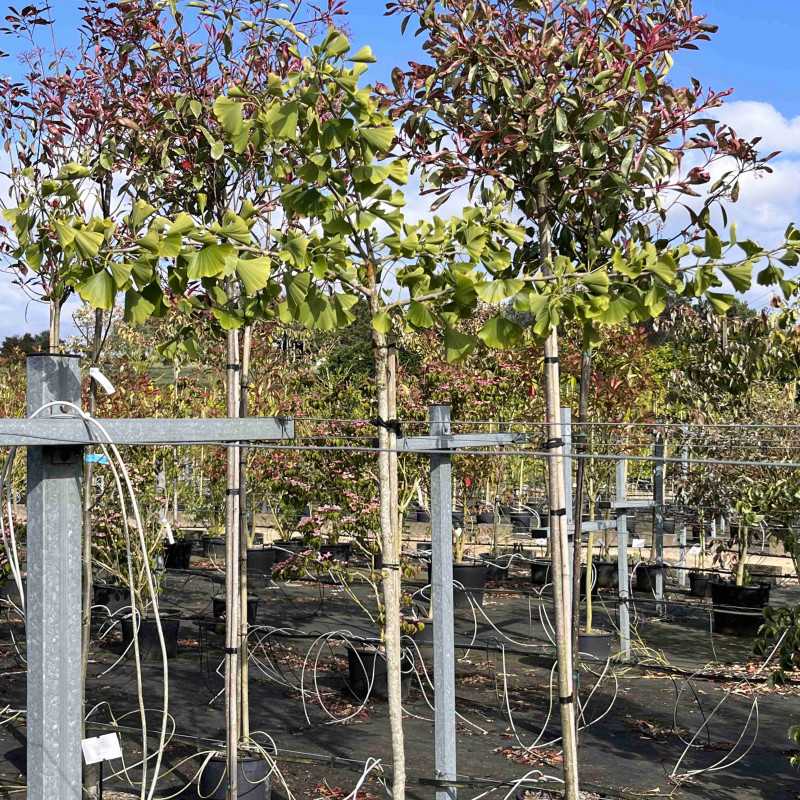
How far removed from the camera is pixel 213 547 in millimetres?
14188

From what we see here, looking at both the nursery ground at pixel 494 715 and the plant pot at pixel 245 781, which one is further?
the nursery ground at pixel 494 715

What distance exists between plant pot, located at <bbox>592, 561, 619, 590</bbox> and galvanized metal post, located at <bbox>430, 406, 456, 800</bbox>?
8.69 m

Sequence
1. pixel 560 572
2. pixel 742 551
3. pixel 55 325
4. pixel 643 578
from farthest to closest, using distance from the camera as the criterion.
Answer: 1. pixel 643 578
2. pixel 742 551
3. pixel 55 325
4. pixel 560 572

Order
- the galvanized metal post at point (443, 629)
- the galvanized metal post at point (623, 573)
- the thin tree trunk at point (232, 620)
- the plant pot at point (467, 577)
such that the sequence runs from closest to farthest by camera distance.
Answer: the galvanized metal post at point (443, 629)
the thin tree trunk at point (232, 620)
the galvanized metal post at point (623, 573)
the plant pot at point (467, 577)

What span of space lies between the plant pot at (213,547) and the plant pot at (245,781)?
904 cm

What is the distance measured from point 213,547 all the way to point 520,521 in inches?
219

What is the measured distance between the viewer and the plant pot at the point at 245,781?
4520mm

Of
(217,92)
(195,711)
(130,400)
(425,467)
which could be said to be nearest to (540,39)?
(217,92)

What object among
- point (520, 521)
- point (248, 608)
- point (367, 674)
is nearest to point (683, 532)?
point (248, 608)

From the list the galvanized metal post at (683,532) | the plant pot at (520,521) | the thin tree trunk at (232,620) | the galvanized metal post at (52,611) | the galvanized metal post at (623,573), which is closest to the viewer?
the galvanized metal post at (52,611)

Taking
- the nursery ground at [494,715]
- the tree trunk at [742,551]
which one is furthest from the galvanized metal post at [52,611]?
the tree trunk at [742,551]

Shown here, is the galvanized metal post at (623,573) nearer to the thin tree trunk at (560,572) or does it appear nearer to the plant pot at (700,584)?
the plant pot at (700,584)

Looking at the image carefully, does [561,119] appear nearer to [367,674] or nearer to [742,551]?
[367,674]

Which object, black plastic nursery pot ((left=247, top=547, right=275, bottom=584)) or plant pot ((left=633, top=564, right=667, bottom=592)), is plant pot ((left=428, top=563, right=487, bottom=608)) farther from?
black plastic nursery pot ((left=247, top=547, right=275, bottom=584))
